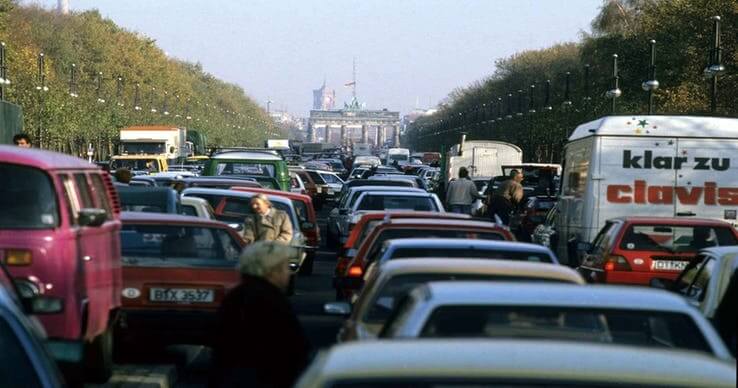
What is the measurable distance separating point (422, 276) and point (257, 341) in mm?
2043

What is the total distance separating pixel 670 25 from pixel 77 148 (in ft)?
144

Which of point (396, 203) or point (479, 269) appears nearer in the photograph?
point (479, 269)

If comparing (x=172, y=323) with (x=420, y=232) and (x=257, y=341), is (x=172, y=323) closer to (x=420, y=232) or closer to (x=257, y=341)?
(x=420, y=232)

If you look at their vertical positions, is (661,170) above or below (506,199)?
above

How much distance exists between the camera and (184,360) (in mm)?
14602

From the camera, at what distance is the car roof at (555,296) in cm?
626

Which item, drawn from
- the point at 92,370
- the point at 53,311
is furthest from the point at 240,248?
the point at 53,311

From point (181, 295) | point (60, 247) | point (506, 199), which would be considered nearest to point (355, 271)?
point (181, 295)

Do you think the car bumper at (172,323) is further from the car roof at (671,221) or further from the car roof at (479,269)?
the car roof at (671,221)

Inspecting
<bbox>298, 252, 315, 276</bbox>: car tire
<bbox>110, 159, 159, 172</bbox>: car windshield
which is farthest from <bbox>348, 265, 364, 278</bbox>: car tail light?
<bbox>110, 159, 159, 172</bbox>: car windshield

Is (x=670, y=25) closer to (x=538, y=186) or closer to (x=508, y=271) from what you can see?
(x=538, y=186)

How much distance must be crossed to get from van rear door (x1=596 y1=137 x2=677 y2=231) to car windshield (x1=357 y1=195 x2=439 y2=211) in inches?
118

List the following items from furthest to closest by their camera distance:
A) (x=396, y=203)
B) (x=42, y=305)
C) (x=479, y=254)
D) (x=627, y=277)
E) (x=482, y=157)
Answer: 1. (x=482, y=157)
2. (x=396, y=203)
3. (x=627, y=277)
4. (x=479, y=254)
5. (x=42, y=305)

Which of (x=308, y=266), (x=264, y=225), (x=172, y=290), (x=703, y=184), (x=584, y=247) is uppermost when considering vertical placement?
(x=703, y=184)
